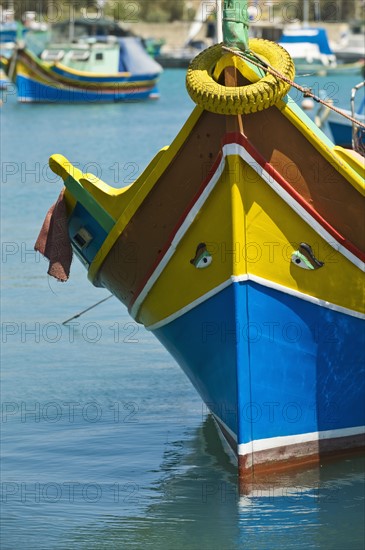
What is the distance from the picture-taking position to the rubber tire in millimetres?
8820

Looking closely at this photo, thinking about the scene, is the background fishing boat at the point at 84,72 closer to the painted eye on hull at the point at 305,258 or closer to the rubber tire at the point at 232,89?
the painted eye on hull at the point at 305,258

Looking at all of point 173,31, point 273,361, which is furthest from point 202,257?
point 173,31

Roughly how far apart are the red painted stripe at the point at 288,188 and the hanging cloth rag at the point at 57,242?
1.88 m

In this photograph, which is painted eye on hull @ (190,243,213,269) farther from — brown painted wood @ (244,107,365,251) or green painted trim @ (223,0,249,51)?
green painted trim @ (223,0,249,51)

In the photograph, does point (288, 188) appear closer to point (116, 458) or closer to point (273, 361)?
point (273, 361)

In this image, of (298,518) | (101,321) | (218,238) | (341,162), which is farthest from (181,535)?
(101,321)

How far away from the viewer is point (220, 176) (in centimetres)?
922

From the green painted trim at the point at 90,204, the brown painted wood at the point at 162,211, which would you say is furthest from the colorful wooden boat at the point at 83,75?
the brown painted wood at the point at 162,211

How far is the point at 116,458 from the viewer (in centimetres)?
1138

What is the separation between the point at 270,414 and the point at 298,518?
0.84m

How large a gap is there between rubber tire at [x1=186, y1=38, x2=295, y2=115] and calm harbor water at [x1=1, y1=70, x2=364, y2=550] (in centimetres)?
311

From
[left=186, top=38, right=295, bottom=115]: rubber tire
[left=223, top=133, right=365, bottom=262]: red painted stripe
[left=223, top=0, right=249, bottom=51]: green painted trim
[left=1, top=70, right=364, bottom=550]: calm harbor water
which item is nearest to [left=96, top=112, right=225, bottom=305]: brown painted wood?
[left=223, top=133, right=365, bottom=262]: red painted stripe

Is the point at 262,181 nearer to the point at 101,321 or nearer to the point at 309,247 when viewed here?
the point at 309,247

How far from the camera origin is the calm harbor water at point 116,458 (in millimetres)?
9875
